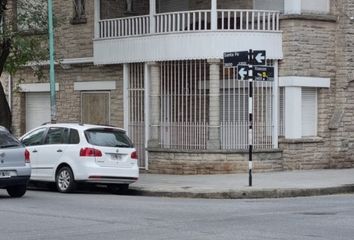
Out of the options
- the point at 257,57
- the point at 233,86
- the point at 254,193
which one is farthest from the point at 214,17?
the point at 254,193

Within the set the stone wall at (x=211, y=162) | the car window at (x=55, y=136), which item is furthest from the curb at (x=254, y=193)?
the stone wall at (x=211, y=162)

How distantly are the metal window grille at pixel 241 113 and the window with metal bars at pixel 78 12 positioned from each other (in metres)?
6.42

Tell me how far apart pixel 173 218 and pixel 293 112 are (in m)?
11.0

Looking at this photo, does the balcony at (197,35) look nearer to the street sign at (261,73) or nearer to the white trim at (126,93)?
the white trim at (126,93)

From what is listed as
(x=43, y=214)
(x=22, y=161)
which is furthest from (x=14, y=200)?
(x=43, y=214)

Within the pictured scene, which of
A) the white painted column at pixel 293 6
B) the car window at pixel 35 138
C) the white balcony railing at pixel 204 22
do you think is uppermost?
the white painted column at pixel 293 6

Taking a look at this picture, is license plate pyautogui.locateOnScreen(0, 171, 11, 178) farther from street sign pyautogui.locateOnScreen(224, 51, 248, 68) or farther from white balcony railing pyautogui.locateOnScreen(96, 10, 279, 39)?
white balcony railing pyautogui.locateOnScreen(96, 10, 279, 39)

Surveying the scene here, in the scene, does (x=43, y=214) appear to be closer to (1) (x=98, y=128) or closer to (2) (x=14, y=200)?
(2) (x=14, y=200)

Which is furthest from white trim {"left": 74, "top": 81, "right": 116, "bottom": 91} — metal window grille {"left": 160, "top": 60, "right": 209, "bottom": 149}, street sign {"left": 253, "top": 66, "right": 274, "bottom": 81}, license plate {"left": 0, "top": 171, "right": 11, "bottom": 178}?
license plate {"left": 0, "top": 171, "right": 11, "bottom": 178}

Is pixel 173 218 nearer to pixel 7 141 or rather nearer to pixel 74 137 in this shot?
pixel 7 141

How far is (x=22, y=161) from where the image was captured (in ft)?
57.3

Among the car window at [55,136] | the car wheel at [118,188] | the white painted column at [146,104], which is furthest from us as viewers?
the white painted column at [146,104]

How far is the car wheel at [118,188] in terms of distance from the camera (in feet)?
66.0

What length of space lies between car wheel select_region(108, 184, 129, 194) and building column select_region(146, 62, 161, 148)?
3.93 meters
